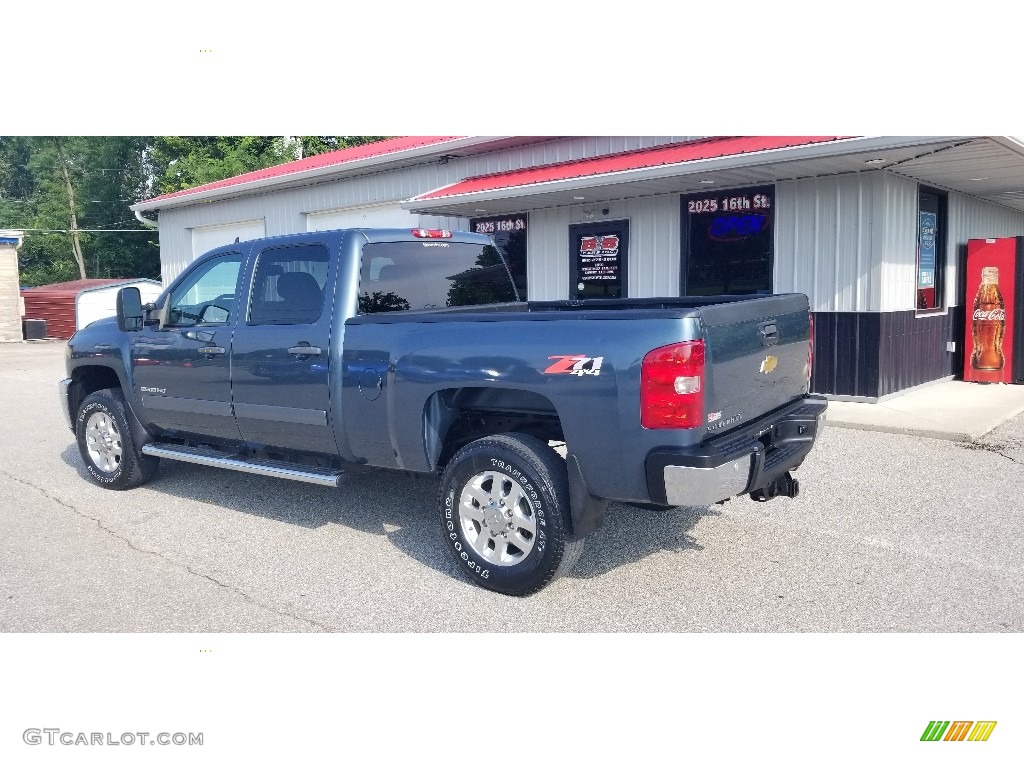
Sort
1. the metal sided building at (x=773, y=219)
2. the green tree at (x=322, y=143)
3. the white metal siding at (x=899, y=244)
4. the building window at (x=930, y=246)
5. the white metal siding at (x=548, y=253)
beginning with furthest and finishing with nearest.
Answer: the green tree at (x=322, y=143) < the white metal siding at (x=548, y=253) < the building window at (x=930, y=246) < the white metal siding at (x=899, y=244) < the metal sided building at (x=773, y=219)

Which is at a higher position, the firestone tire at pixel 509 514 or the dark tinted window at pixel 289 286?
the dark tinted window at pixel 289 286

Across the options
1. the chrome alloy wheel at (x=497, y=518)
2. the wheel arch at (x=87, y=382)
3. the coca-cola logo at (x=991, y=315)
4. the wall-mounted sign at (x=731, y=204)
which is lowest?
the chrome alloy wheel at (x=497, y=518)

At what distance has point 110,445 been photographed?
A: 21.8 ft

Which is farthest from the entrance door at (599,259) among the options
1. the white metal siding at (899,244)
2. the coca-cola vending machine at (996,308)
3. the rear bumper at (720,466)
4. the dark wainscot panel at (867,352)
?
the rear bumper at (720,466)

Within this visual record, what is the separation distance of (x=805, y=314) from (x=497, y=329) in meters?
2.11

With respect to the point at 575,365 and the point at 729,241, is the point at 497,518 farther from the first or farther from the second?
the point at 729,241

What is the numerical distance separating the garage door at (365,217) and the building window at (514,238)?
2048 millimetres

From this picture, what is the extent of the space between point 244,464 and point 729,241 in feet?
26.0

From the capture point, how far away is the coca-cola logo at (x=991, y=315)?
462 inches

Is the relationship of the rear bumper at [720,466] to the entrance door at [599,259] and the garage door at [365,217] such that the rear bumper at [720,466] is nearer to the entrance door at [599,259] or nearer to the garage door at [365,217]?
the entrance door at [599,259]

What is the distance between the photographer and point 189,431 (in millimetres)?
6145

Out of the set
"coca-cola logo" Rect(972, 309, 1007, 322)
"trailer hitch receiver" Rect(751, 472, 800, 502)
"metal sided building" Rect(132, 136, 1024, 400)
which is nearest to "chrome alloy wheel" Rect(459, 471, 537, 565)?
"trailer hitch receiver" Rect(751, 472, 800, 502)

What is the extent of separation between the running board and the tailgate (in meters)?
2.43

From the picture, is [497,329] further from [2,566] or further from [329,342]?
[2,566]
